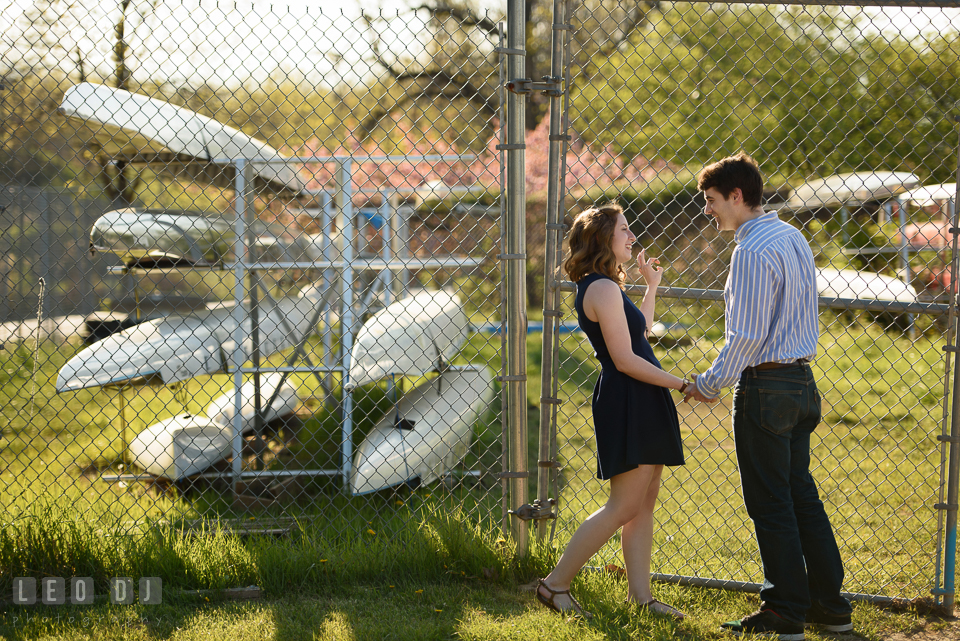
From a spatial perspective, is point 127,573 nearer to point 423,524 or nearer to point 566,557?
point 423,524

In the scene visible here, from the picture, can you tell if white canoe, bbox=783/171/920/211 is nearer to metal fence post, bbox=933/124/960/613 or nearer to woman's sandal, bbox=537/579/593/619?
metal fence post, bbox=933/124/960/613

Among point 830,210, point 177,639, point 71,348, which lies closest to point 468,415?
point 177,639

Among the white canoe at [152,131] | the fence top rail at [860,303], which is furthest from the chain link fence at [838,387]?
the white canoe at [152,131]

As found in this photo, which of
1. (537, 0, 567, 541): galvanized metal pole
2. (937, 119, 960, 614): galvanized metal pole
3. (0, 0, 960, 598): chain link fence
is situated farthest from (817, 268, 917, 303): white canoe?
(537, 0, 567, 541): galvanized metal pole

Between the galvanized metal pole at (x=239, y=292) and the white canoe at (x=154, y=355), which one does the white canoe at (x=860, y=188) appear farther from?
the white canoe at (x=154, y=355)

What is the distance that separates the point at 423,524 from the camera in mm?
3369

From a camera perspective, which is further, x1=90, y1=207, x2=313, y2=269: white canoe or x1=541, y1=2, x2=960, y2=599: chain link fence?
x1=90, y1=207, x2=313, y2=269: white canoe

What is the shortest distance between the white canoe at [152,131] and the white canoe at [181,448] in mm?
1828

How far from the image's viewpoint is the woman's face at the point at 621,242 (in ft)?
8.90

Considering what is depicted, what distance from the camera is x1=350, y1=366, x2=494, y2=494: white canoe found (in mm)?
4559

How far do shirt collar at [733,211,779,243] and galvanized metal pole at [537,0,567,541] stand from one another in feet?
2.41

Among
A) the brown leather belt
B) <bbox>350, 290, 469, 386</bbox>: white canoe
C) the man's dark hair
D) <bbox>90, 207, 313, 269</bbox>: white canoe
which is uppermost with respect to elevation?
<bbox>90, 207, 313, 269</bbox>: white canoe

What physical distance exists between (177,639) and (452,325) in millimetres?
3503

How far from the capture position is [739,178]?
102 inches
